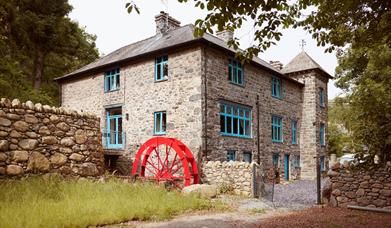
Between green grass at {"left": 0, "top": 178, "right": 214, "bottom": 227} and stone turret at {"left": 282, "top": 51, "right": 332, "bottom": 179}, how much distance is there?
49.9 ft

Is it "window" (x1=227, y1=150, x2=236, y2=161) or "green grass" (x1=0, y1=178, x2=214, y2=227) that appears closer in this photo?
"green grass" (x1=0, y1=178, x2=214, y2=227)

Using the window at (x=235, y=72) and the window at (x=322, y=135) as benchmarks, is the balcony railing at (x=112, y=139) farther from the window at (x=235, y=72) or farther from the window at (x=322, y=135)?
the window at (x=322, y=135)

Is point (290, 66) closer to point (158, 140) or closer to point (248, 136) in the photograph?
point (248, 136)

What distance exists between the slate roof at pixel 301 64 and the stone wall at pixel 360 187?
569 inches

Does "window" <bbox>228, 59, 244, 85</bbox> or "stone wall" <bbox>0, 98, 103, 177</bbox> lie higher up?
"window" <bbox>228, 59, 244, 85</bbox>

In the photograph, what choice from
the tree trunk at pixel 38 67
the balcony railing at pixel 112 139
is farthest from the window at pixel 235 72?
the tree trunk at pixel 38 67

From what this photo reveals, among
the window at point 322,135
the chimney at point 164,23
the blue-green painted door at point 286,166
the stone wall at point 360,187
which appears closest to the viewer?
the stone wall at point 360,187

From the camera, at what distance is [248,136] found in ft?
57.6

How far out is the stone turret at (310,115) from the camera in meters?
22.7

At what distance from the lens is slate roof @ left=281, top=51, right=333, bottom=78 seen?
2363 cm

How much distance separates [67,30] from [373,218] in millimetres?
25178

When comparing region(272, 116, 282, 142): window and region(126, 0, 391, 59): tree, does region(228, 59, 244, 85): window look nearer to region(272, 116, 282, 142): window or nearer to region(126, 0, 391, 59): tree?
region(272, 116, 282, 142): window

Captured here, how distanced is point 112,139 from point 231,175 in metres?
7.65

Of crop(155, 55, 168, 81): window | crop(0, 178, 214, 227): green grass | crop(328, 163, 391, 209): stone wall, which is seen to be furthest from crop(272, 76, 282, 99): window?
crop(0, 178, 214, 227): green grass
